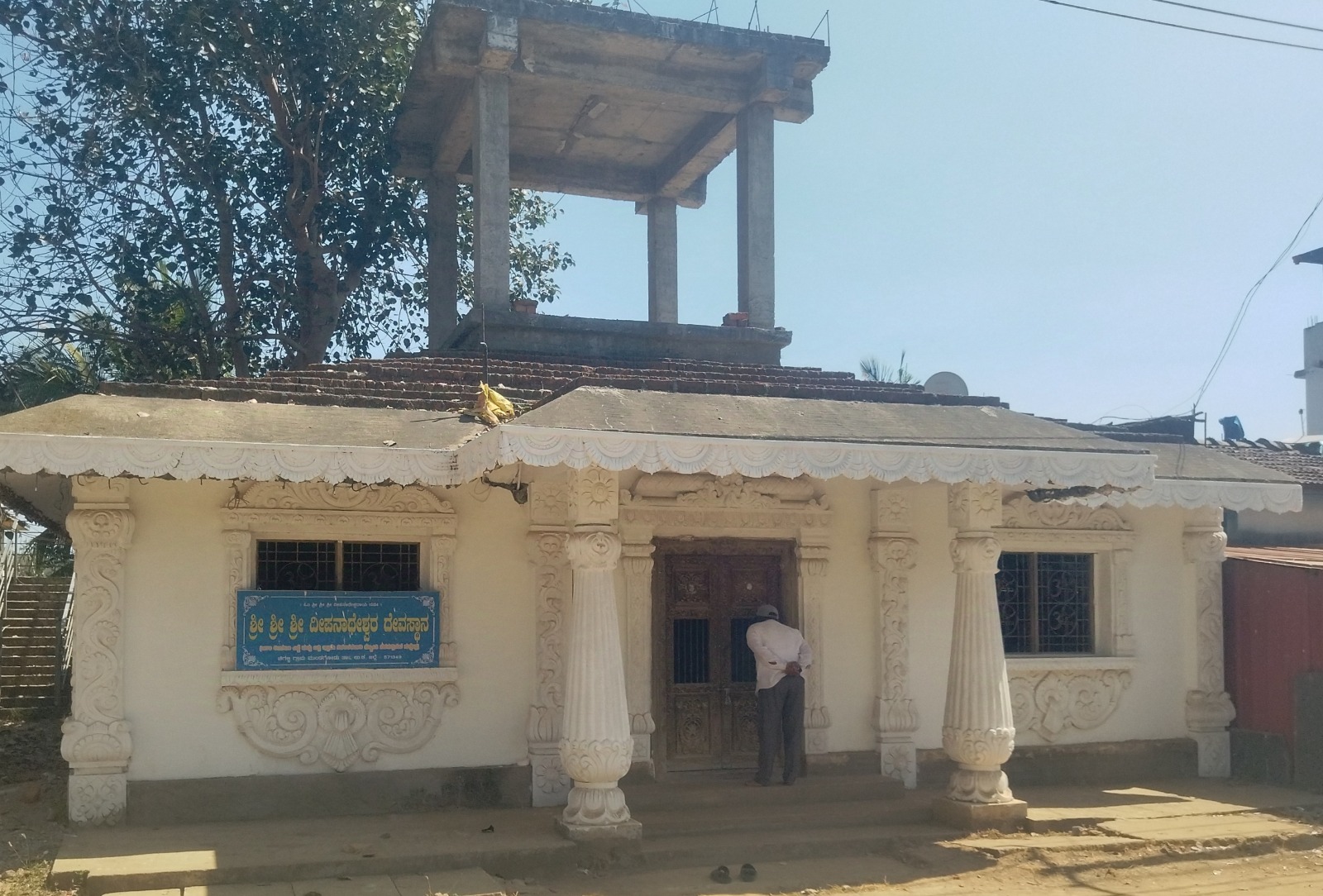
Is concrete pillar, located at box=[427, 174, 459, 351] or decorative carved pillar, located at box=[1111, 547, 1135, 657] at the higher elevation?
concrete pillar, located at box=[427, 174, 459, 351]

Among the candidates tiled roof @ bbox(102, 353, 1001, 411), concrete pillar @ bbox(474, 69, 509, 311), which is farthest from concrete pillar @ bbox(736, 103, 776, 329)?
concrete pillar @ bbox(474, 69, 509, 311)

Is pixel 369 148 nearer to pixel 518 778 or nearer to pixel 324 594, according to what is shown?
pixel 324 594

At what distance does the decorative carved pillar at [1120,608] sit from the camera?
11.4m

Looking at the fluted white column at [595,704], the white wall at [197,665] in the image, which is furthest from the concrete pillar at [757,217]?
the fluted white column at [595,704]

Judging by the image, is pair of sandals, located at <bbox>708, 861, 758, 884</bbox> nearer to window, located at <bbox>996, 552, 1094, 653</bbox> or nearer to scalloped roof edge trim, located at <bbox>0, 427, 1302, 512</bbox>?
scalloped roof edge trim, located at <bbox>0, 427, 1302, 512</bbox>

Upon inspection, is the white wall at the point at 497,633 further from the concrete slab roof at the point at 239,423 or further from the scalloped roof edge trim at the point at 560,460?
the scalloped roof edge trim at the point at 560,460

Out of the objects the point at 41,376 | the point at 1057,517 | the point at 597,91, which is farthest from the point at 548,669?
the point at 41,376

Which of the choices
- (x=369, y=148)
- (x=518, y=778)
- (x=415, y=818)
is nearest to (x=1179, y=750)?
(x=518, y=778)

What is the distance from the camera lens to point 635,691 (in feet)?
32.2

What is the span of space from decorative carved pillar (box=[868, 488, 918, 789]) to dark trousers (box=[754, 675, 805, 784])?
1.05m

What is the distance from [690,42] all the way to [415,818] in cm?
877

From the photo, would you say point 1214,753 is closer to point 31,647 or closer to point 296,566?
point 296,566

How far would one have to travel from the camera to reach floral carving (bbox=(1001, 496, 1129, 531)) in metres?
11.1

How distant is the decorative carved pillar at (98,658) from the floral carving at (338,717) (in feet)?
2.55
